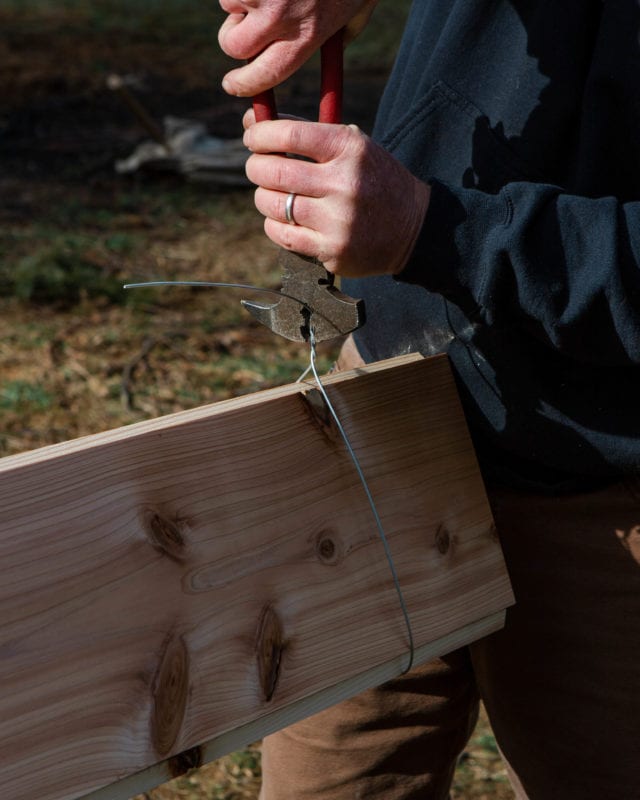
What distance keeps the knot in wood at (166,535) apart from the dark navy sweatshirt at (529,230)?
0.38m

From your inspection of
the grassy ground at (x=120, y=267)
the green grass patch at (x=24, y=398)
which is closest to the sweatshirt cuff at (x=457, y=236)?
the grassy ground at (x=120, y=267)

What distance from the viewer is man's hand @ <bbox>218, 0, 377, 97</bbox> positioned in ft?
3.56

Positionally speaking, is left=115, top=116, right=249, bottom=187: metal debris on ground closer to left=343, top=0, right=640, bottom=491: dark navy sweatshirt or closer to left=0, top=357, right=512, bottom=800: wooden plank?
left=343, top=0, right=640, bottom=491: dark navy sweatshirt

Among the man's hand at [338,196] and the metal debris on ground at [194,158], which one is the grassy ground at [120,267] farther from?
the man's hand at [338,196]

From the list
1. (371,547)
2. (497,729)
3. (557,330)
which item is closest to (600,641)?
(497,729)

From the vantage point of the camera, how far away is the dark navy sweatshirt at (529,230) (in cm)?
112

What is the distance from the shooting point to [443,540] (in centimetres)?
136

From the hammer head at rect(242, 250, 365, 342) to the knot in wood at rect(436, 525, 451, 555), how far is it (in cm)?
32

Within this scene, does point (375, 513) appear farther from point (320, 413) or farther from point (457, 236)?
point (457, 236)

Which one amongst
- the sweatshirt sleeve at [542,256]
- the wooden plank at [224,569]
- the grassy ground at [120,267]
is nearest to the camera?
the wooden plank at [224,569]

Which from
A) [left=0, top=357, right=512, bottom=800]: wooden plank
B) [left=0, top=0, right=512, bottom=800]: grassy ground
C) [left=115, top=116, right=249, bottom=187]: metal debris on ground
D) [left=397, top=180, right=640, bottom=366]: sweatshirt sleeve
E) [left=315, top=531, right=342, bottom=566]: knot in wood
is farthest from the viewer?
[left=115, top=116, right=249, bottom=187]: metal debris on ground

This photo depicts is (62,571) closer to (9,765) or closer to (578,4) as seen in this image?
(9,765)

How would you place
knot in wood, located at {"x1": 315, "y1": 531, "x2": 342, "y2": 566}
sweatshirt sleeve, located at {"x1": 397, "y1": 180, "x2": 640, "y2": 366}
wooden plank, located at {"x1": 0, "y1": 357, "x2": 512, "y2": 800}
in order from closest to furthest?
wooden plank, located at {"x1": 0, "y1": 357, "x2": 512, "y2": 800} → sweatshirt sleeve, located at {"x1": 397, "y1": 180, "x2": 640, "y2": 366} → knot in wood, located at {"x1": 315, "y1": 531, "x2": 342, "y2": 566}

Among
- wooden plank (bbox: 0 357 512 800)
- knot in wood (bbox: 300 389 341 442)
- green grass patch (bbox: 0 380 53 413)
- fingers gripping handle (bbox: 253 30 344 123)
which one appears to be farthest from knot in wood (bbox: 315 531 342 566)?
green grass patch (bbox: 0 380 53 413)
